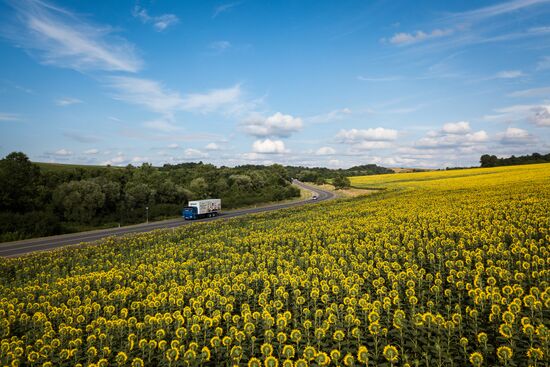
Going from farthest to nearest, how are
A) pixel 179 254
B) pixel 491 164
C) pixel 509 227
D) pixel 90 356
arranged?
pixel 491 164 → pixel 179 254 → pixel 509 227 → pixel 90 356

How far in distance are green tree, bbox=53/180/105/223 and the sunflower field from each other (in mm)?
29260

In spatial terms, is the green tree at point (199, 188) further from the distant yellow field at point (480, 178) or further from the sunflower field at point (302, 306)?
the sunflower field at point (302, 306)

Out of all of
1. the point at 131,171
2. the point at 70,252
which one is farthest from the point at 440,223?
the point at 131,171

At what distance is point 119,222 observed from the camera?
47750 millimetres

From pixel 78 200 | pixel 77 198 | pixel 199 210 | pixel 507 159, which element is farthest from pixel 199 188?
pixel 507 159

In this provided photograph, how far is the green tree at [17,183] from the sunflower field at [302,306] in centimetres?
3025

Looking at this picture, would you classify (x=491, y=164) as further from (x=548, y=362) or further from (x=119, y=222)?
(x=548, y=362)

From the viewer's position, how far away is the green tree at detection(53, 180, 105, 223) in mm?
44844

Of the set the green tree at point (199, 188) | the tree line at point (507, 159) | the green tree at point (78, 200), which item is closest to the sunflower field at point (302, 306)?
the green tree at point (78, 200)

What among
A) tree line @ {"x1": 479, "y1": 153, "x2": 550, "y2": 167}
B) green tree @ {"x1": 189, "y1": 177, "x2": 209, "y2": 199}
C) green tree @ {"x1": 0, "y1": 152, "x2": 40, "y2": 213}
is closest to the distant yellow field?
tree line @ {"x1": 479, "y1": 153, "x2": 550, "y2": 167}

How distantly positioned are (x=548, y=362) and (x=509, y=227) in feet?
35.3

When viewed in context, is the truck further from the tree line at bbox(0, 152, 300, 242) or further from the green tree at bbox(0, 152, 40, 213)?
the green tree at bbox(0, 152, 40, 213)

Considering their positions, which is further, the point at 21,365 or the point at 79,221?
the point at 79,221

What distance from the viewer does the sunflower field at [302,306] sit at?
6.49 meters
